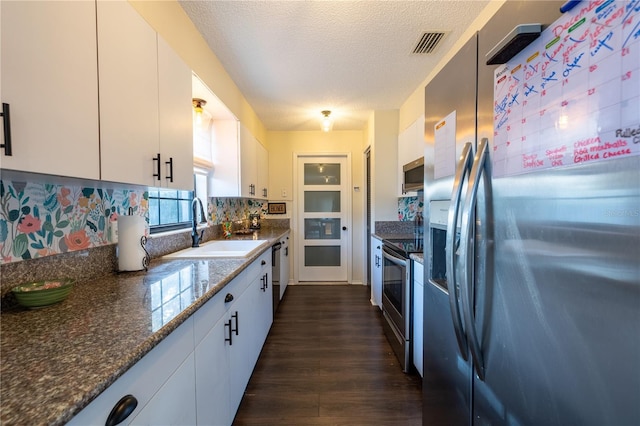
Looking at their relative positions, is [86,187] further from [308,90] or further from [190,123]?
[308,90]

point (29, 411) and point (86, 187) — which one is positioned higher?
point (86, 187)

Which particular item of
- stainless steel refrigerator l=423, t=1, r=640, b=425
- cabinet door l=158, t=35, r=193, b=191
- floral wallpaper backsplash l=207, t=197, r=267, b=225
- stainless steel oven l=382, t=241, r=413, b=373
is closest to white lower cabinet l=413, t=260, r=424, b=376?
stainless steel oven l=382, t=241, r=413, b=373

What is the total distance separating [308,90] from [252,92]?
0.64m

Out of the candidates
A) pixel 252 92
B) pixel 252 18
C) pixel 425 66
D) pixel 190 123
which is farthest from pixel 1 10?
pixel 425 66

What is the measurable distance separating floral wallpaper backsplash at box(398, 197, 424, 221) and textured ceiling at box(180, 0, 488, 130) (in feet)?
4.09

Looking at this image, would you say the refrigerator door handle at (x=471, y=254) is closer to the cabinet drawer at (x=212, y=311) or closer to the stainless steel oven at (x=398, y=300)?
the cabinet drawer at (x=212, y=311)

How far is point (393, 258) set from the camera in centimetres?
235

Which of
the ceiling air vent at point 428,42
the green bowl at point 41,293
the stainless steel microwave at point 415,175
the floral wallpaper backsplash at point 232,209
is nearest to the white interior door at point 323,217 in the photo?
the floral wallpaper backsplash at point 232,209

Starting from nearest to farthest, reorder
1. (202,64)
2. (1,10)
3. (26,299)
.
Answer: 1. (1,10)
2. (26,299)
3. (202,64)

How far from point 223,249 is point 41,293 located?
1.54 metres

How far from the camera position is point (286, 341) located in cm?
248

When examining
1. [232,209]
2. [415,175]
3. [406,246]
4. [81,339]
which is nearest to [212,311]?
[81,339]

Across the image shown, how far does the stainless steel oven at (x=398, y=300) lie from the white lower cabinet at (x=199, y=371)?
1175 millimetres

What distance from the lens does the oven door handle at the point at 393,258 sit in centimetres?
209
